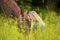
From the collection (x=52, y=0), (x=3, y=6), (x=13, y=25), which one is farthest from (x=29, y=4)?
(x=13, y=25)

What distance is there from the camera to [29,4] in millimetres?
11234

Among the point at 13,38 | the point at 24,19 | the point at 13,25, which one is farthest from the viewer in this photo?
the point at 24,19

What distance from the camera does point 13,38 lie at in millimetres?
4164

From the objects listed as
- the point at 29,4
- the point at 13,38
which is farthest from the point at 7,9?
the point at 29,4

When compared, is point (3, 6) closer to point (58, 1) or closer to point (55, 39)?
point (55, 39)

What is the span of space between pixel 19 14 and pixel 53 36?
136 cm

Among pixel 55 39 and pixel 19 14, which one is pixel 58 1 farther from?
pixel 55 39

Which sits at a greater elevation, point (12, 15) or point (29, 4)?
point (12, 15)

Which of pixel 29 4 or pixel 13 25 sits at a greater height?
pixel 13 25

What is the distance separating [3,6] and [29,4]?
18.5 ft

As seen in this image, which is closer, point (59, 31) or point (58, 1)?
point (59, 31)

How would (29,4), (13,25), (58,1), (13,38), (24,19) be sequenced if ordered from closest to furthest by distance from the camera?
(13,38), (13,25), (24,19), (29,4), (58,1)

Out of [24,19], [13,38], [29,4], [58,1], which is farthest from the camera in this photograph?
[58,1]

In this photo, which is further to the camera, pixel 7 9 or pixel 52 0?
pixel 52 0
